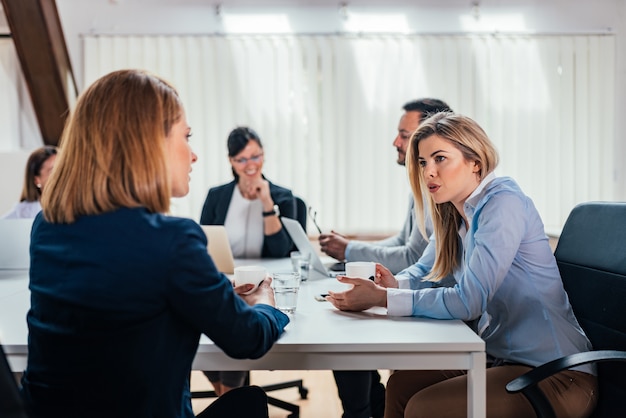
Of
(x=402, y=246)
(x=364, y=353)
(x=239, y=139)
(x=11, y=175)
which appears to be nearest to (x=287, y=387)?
(x=402, y=246)

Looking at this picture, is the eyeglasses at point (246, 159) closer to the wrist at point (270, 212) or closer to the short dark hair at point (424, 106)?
the wrist at point (270, 212)

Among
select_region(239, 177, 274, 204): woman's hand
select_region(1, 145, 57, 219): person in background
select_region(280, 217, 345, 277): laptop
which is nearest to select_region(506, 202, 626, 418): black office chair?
select_region(280, 217, 345, 277): laptop

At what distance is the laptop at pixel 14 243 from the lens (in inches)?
99.3

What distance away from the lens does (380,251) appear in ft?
8.93

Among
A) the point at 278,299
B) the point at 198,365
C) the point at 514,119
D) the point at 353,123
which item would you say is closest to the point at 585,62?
the point at 514,119

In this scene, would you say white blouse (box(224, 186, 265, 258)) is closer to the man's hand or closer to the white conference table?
the man's hand

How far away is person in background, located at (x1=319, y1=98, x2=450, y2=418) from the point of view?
238 centimetres

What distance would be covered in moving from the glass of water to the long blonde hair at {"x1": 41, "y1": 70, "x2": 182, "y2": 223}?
552 millimetres

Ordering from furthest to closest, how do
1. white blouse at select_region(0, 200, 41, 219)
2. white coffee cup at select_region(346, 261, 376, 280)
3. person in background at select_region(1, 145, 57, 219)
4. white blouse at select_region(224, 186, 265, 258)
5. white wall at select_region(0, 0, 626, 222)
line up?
white wall at select_region(0, 0, 626, 222)
person in background at select_region(1, 145, 57, 219)
white blouse at select_region(0, 200, 41, 219)
white blouse at select_region(224, 186, 265, 258)
white coffee cup at select_region(346, 261, 376, 280)

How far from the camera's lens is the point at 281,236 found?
3.19m

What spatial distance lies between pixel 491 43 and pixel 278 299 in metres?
3.44

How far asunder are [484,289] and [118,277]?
0.90 meters

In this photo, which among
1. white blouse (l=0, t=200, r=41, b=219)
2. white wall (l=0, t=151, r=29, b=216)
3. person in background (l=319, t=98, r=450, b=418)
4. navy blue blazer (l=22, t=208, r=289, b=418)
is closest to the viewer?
navy blue blazer (l=22, t=208, r=289, b=418)

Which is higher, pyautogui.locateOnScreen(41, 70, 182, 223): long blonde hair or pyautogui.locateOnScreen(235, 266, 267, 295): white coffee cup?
pyautogui.locateOnScreen(41, 70, 182, 223): long blonde hair
